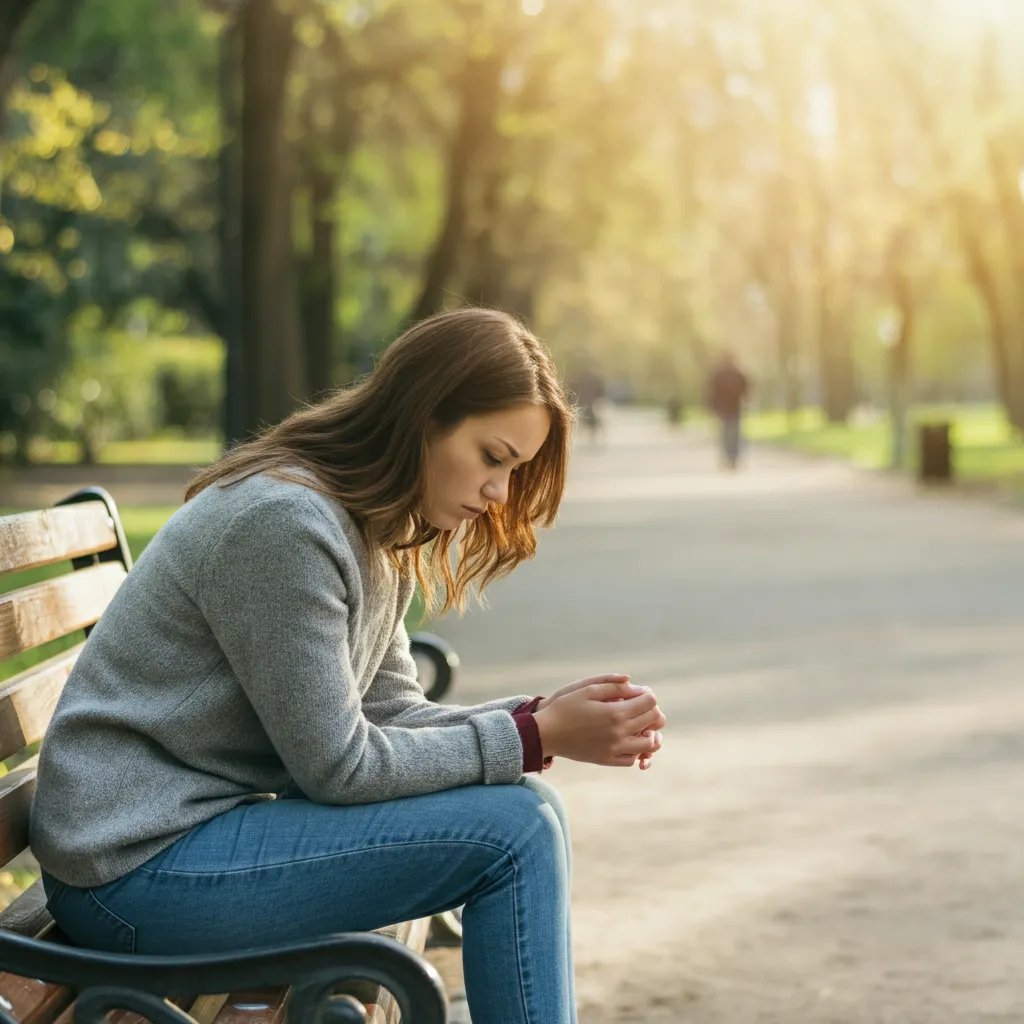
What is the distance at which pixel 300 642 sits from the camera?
270cm

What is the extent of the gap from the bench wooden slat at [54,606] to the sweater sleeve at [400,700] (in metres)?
0.59

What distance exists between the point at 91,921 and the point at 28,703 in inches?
25.0

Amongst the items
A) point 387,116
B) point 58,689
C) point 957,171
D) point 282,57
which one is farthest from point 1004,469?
point 58,689

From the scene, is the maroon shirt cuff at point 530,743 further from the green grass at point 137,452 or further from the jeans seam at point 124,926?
the green grass at point 137,452

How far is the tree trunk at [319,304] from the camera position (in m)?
25.9

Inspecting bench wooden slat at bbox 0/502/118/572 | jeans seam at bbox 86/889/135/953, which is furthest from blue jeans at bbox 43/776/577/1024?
bench wooden slat at bbox 0/502/118/572

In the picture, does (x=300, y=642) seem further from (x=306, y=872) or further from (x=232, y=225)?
(x=232, y=225)

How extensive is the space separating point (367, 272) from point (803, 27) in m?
13.9

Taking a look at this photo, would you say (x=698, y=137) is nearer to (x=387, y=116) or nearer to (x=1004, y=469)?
(x=387, y=116)

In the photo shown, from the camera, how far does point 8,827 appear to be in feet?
9.77

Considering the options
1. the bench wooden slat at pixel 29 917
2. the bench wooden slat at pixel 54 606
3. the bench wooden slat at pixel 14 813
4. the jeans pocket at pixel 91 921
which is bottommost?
the bench wooden slat at pixel 29 917

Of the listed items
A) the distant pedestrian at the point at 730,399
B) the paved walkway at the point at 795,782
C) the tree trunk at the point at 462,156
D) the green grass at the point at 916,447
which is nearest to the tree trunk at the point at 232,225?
the paved walkway at the point at 795,782

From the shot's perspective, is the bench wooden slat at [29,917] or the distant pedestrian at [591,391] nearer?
the bench wooden slat at [29,917]

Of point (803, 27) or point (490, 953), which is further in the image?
point (803, 27)
